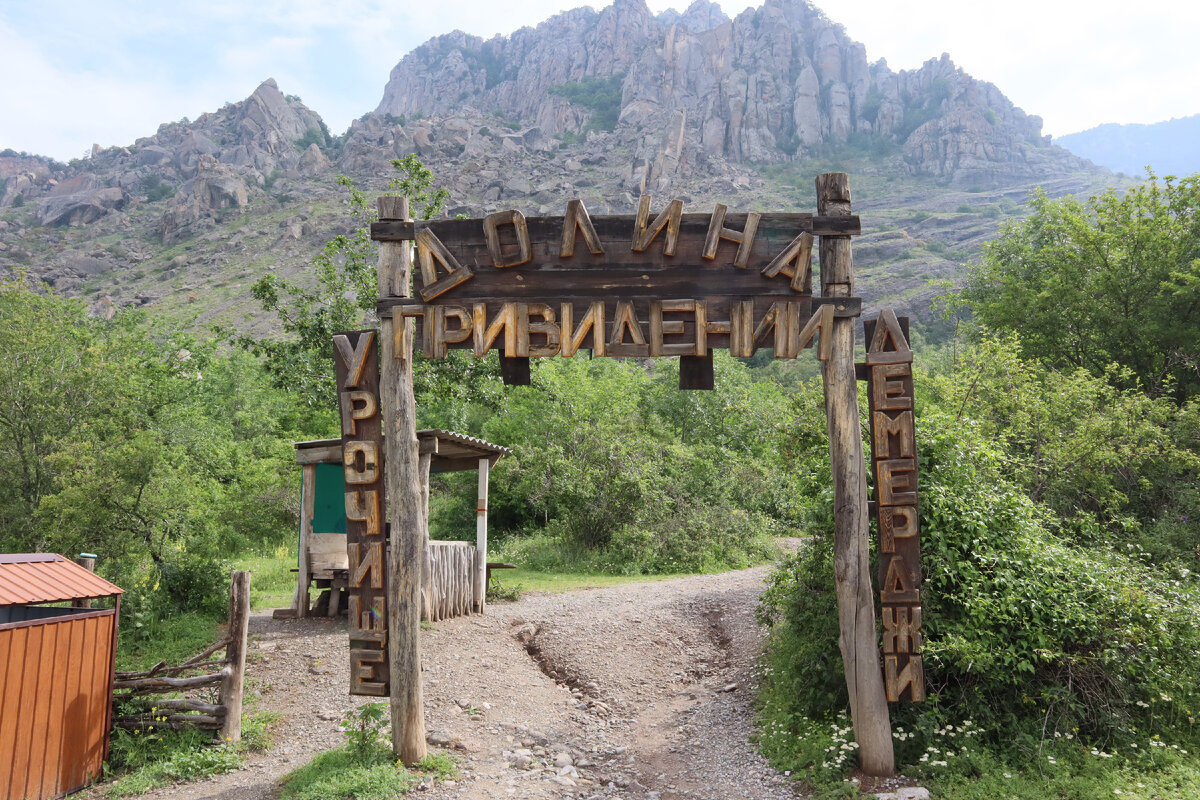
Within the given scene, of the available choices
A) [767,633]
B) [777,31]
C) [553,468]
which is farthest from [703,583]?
[777,31]

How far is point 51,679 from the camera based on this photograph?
677 centimetres

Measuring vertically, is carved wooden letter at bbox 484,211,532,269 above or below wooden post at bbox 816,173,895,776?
above

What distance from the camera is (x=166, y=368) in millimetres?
24859

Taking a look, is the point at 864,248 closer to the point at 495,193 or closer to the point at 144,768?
the point at 495,193

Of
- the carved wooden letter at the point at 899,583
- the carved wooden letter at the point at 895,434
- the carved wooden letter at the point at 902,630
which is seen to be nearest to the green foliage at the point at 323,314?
the carved wooden letter at the point at 895,434

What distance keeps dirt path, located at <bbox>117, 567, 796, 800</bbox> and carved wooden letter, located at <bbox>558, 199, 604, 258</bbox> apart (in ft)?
15.0

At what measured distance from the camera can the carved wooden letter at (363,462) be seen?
6.35 meters

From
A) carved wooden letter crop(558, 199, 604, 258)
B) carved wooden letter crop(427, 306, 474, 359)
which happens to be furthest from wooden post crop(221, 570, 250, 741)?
carved wooden letter crop(558, 199, 604, 258)

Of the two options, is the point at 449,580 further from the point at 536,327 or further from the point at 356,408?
the point at 536,327

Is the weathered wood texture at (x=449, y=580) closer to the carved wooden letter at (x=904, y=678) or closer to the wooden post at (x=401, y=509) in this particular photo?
the wooden post at (x=401, y=509)

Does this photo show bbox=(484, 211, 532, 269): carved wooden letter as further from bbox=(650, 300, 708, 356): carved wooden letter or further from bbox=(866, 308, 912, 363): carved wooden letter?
bbox=(866, 308, 912, 363): carved wooden letter

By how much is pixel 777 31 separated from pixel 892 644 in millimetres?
147596

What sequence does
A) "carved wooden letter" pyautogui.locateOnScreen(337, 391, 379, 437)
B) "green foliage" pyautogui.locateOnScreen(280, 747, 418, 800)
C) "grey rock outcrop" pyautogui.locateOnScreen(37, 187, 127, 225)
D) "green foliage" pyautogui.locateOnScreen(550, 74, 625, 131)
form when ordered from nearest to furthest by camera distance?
"green foliage" pyautogui.locateOnScreen(280, 747, 418, 800) → "carved wooden letter" pyautogui.locateOnScreen(337, 391, 379, 437) → "grey rock outcrop" pyautogui.locateOnScreen(37, 187, 127, 225) → "green foliage" pyautogui.locateOnScreen(550, 74, 625, 131)

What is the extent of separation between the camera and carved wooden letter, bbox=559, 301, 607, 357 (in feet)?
20.9
